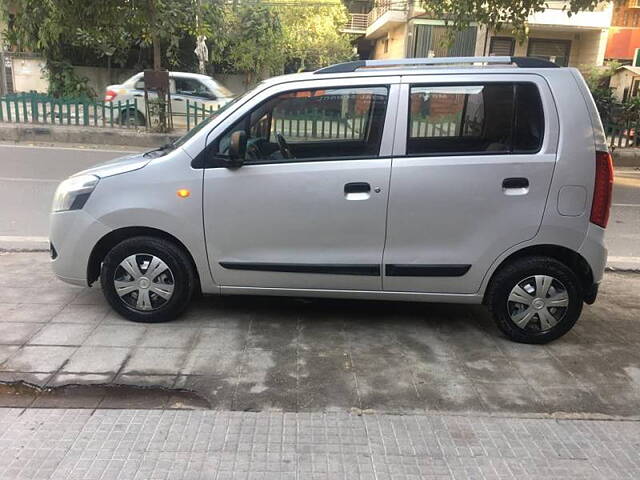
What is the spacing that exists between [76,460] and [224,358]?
4.11 ft

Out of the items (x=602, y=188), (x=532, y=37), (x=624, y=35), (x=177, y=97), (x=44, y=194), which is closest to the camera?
(x=602, y=188)

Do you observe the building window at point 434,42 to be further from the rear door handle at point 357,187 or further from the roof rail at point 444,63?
the rear door handle at point 357,187

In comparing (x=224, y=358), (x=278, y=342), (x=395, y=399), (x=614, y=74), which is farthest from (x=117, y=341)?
(x=614, y=74)

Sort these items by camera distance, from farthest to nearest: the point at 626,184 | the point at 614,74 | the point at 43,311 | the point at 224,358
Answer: the point at 614,74
the point at 626,184
the point at 43,311
the point at 224,358

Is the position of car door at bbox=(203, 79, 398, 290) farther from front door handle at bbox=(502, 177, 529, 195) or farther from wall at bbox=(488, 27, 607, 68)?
wall at bbox=(488, 27, 607, 68)

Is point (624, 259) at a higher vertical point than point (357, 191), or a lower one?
lower

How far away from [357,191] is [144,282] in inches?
67.9

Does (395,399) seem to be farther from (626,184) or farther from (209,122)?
(626,184)

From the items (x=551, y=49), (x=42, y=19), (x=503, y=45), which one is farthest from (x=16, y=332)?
(x=551, y=49)

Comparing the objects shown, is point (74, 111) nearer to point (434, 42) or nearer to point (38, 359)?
point (38, 359)

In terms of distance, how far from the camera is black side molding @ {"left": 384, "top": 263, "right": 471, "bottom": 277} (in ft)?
13.4

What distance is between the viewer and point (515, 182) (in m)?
3.93

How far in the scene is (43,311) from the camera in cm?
451

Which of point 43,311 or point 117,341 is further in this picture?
point 43,311
